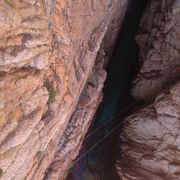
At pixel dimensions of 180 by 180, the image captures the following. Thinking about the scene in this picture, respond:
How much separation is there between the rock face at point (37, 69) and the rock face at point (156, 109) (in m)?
4.59

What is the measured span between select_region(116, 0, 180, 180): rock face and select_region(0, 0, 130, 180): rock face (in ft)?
15.1

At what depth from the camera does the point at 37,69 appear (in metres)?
4.93

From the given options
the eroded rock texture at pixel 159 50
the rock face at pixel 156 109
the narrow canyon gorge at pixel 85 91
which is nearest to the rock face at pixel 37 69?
the narrow canyon gorge at pixel 85 91

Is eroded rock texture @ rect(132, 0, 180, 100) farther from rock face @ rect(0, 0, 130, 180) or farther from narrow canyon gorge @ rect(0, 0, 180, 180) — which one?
rock face @ rect(0, 0, 130, 180)

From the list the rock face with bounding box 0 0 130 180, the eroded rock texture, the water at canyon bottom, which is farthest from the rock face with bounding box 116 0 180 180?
the rock face with bounding box 0 0 130 180

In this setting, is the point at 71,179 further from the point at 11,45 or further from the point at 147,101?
the point at 11,45

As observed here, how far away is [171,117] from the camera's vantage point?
959 centimetres

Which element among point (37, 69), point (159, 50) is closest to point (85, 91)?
point (37, 69)

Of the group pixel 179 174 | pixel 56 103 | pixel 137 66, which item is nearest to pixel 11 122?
pixel 56 103

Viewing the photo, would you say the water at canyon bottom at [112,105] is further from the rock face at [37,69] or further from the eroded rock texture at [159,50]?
the rock face at [37,69]

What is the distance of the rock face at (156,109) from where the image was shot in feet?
31.0

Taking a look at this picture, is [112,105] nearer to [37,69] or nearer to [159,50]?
[159,50]

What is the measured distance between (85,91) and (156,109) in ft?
12.4

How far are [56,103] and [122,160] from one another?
249 inches
